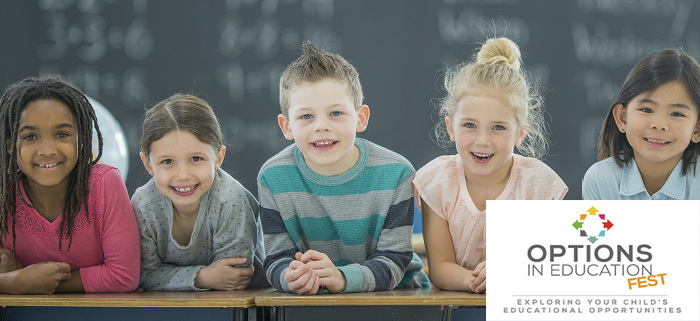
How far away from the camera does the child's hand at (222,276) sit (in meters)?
2.17

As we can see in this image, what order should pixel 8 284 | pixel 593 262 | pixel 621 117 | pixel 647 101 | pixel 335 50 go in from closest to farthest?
pixel 593 262 < pixel 8 284 < pixel 647 101 < pixel 621 117 < pixel 335 50

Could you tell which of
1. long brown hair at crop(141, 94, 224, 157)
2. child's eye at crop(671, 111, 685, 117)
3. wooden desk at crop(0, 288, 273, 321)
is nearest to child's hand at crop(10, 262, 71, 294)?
wooden desk at crop(0, 288, 273, 321)

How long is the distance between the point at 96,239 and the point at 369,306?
875 mm

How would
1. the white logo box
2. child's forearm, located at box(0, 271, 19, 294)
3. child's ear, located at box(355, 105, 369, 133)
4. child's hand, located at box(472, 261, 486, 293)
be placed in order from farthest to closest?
child's ear, located at box(355, 105, 369, 133), child's forearm, located at box(0, 271, 19, 294), child's hand, located at box(472, 261, 486, 293), the white logo box

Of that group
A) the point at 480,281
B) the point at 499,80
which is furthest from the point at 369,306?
the point at 499,80

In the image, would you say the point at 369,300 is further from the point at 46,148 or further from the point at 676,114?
the point at 676,114

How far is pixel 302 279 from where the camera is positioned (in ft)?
6.38

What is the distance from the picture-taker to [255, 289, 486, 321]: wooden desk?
175cm

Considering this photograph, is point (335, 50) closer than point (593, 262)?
No

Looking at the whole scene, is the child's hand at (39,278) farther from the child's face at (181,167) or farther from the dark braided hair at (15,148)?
the child's face at (181,167)

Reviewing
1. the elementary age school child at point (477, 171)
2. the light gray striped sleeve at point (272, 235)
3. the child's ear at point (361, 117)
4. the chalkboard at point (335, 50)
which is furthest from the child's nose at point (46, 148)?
Result: the chalkboard at point (335, 50)

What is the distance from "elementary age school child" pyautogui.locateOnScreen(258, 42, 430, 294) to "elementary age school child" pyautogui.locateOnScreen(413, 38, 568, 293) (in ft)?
0.29

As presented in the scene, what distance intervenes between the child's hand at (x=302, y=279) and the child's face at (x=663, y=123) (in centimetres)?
103

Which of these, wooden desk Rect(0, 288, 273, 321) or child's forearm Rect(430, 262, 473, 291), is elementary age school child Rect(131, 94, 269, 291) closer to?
wooden desk Rect(0, 288, 273, 321)
